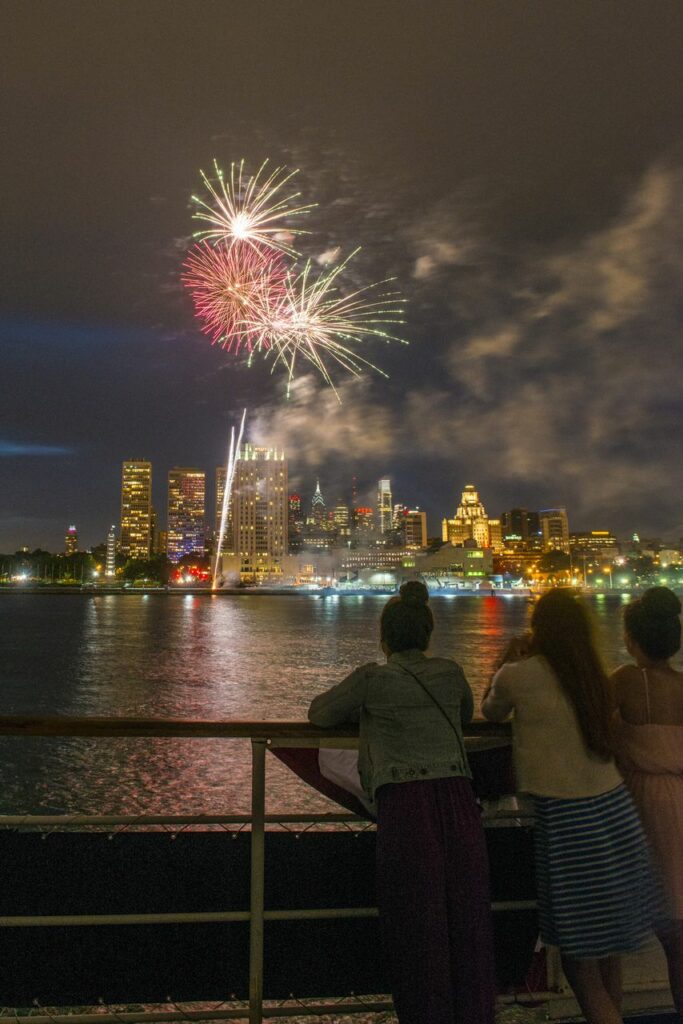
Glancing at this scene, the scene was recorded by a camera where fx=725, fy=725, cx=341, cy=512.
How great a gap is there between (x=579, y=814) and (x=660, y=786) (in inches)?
14.0

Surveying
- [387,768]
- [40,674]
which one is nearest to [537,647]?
[387,768]

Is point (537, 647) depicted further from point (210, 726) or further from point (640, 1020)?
point (640, 1020)

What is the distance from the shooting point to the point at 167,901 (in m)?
2.86

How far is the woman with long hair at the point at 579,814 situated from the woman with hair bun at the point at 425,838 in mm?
302

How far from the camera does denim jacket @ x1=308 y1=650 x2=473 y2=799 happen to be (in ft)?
7.79

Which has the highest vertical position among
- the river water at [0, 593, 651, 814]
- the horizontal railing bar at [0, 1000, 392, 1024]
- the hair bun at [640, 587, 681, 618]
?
the hair bun at [640, 587, 681, 618]

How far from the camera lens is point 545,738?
260cm

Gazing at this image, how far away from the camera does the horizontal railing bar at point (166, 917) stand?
271 cm

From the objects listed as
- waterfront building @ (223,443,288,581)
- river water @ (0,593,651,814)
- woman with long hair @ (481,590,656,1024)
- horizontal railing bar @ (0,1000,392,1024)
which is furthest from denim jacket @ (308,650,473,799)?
waterfront building @ (223,443,288,581)

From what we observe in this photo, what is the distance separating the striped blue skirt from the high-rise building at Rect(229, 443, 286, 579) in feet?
591

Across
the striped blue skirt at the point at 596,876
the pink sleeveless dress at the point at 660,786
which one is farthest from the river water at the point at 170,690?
the striped blue skirt at the point at 596,876

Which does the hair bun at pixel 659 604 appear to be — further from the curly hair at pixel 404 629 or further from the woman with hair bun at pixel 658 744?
the curly hair at pixel 404 629

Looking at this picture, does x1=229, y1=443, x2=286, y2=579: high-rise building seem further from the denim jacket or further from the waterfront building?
the denim jacket

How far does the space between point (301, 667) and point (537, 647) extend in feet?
102
